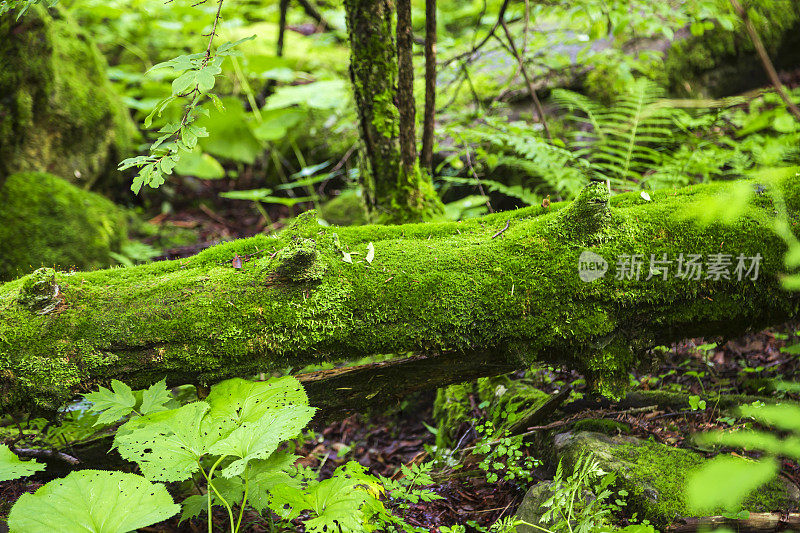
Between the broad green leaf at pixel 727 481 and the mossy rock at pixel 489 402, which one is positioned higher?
the broad green leaf at pixel 727 481

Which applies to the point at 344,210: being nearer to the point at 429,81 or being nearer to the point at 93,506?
the point at 429,81

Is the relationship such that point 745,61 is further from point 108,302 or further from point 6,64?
point 6,64

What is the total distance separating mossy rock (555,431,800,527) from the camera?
2.23m

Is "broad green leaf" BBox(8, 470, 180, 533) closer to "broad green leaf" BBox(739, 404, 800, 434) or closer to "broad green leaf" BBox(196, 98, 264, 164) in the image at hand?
"broad green leaf" BBox(739, 404, 800, 434)

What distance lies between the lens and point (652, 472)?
240 cm

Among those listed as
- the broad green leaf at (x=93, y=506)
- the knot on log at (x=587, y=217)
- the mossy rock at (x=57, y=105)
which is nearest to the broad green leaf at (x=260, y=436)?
the broad green leaf at (x=93, y=506)

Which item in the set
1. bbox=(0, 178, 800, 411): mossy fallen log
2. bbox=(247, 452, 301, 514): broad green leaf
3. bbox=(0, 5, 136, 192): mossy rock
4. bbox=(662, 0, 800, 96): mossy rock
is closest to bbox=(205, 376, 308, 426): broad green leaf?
bbox=(0, 178, 800, 411): mossy fallen log

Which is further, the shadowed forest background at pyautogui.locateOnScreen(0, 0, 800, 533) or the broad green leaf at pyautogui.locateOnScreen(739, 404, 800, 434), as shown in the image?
the shadowed forest background at pyautogui.locateOnScreen(0, 0, 800, 533)

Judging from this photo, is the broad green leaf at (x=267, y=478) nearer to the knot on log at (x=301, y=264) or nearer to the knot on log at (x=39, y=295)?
the knot on log at (x=301, y=264)

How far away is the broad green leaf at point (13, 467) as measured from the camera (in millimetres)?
1839

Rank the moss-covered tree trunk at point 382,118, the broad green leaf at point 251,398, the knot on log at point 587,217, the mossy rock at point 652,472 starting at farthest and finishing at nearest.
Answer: the moss-covered tree trunk at point 382,118, the knot on log at point 587,217, the mossy rock at point 652,472, the broad green leaf at point 251,398

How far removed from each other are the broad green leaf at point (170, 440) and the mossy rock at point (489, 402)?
1723mm

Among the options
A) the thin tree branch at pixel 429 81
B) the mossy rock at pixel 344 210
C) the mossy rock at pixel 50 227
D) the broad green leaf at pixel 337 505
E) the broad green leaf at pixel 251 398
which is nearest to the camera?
the broad green leaf at pixel 337 505

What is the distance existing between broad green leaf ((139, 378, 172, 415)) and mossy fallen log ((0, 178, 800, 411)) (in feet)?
0.43
